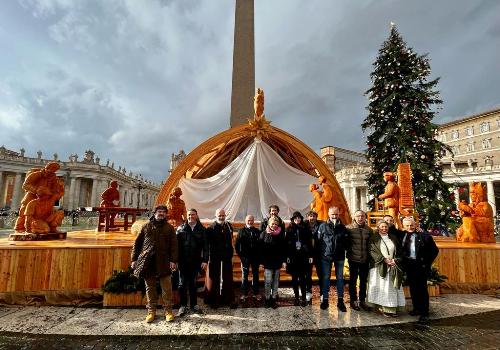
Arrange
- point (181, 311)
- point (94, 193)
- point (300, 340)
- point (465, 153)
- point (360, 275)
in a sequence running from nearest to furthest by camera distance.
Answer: point (300, 340) < point (181, 311) < point (360, 275) < point (465, 153) < point (94, 193)

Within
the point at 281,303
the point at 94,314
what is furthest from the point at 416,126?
the point at 94,314

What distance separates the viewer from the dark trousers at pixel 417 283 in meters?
4.25

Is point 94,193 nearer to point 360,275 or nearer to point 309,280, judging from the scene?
point 309,280

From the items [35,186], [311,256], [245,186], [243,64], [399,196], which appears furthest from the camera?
[243,64]

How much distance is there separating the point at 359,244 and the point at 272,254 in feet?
4.93

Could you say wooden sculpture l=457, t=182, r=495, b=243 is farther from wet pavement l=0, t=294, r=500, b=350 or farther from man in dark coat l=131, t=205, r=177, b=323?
man in dark coat l=131, t=205, r=177, b=323

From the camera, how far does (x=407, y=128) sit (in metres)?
12.2

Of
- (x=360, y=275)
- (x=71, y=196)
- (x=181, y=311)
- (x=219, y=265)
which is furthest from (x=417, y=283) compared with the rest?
(x=71, y=196)

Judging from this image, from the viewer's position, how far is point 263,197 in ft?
28.3

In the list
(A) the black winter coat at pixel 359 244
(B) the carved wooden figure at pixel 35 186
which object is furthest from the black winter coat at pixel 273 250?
(B) the carved wooden figure at pixel 35 186

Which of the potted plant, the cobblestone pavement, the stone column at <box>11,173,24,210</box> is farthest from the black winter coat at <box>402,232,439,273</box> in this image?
the stone column at <box>11,173,24,210</box>

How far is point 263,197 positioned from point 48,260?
5.79m

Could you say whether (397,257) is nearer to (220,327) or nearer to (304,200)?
(220,327)

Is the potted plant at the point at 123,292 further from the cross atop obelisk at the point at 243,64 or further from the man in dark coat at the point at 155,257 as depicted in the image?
the cross atop obelisk at the point at 243,64
